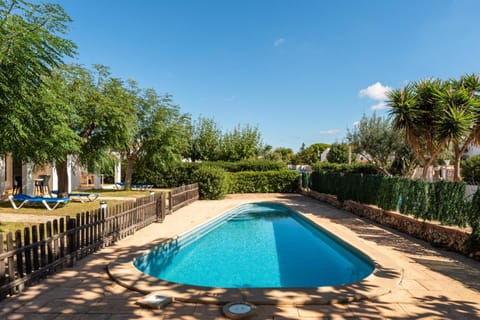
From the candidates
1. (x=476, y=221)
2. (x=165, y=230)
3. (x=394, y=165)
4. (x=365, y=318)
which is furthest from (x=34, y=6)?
(x=394, y=165)

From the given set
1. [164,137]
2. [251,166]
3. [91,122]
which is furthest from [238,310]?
[251,166]

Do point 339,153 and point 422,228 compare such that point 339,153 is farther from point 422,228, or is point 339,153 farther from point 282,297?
point 282,297

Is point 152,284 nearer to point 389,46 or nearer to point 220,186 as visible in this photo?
point 220,186

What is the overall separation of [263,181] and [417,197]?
13.1 meters

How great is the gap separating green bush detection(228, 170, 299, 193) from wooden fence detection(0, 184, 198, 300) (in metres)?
12.0

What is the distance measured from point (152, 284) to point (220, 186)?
13483mm

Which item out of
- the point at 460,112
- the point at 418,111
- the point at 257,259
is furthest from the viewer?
the point at 418,111

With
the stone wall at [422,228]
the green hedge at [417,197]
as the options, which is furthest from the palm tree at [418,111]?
the stone wall at [422,228]

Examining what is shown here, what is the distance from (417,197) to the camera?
9.00 meters

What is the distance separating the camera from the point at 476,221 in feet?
21.4

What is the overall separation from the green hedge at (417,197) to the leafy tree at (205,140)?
15453 mm

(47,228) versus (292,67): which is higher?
(292,67)

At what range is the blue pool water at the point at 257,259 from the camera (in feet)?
20.8

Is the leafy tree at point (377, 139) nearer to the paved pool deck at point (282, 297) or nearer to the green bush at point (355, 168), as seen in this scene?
the green bush at point (355, 168)
